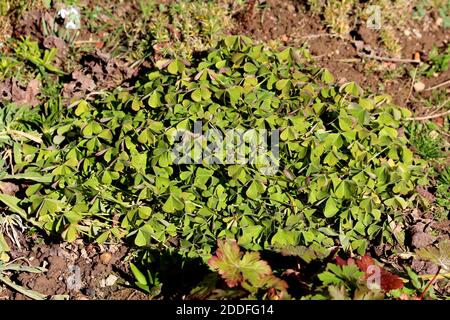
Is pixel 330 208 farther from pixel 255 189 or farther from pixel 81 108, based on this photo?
pixel 81 108

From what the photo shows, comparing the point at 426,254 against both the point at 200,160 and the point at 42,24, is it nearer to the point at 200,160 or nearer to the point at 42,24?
the point at 200,160

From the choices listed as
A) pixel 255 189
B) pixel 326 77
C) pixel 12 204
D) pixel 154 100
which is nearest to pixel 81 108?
pixel 154 100

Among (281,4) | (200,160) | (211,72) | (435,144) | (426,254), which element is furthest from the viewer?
(281,4)

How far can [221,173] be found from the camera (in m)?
3.53

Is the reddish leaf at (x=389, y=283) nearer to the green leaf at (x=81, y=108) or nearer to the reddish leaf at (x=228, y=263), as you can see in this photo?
the reddish leaf at (x=228, y=263)

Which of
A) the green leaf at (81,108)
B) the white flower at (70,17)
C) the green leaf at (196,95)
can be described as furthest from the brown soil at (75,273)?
the white flower at (70,17)

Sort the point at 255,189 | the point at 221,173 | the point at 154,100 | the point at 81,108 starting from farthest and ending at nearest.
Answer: the point at 81,108 < the point at 154,100 < the point at 221,173 < the point at 255,189

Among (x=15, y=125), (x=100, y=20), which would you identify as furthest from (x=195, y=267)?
(x=100, y=20)

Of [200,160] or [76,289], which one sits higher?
[200,160]

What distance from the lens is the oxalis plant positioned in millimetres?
3479

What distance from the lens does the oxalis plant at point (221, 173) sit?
348cm

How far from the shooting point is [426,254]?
3.04m

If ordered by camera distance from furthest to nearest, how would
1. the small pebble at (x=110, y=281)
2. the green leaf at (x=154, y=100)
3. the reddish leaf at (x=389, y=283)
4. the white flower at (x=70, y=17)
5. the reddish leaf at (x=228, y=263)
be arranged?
the white flower at (x=70, y=17) → the green leaf at (x=154, y=100) → the small pebble at (x=110, y=281) → the reddish leaf at (x=389, y=283) → the reddish leaf at (x=228, y=263)

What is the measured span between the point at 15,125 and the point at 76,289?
112cm
